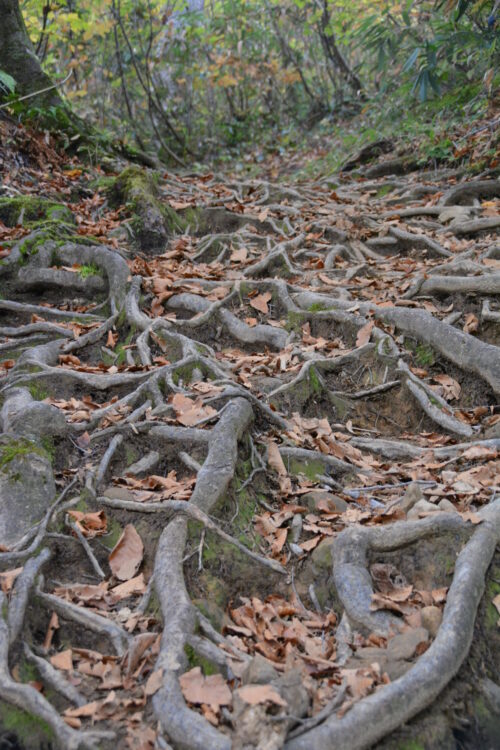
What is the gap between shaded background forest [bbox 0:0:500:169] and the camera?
1134cm

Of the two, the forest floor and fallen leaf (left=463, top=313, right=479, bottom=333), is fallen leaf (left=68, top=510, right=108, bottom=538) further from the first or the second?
fallen leaf (left=463, top=313, right=479, bottom=333)

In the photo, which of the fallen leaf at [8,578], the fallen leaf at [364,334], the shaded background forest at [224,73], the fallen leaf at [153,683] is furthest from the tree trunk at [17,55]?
the fallen leaf at [153,683]

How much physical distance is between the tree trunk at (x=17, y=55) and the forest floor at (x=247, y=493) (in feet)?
8.42

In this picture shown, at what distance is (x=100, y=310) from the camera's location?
564 cm

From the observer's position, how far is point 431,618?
2.41m

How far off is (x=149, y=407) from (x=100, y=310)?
6.74 ft

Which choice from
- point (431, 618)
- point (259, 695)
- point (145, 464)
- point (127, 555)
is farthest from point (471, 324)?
point (259, 695)

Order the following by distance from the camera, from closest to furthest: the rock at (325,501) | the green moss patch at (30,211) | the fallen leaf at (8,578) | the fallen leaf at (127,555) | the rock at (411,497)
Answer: the fallen leaf at (8,578)
the fallen leaf at (127,555)
the rock at (411,497)
the rock at (325,501)
the green moss patch at (30,211)

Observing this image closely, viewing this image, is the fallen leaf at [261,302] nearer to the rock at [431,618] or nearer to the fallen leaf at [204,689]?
the rock at [431,618]

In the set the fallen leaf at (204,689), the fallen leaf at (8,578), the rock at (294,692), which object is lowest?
the rock at (294,692)

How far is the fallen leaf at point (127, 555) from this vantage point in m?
2.79

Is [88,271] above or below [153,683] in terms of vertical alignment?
above

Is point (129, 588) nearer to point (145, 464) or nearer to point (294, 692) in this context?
point (145, 464)

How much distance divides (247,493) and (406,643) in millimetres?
1168
